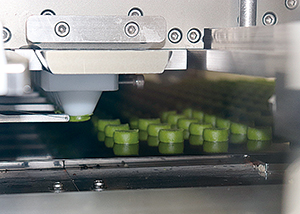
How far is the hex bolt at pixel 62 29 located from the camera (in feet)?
4.01

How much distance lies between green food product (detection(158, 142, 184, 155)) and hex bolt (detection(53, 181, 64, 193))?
556 millimetres

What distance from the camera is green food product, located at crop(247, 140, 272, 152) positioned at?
175 centimetres

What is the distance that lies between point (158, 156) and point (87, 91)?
0.38 metres

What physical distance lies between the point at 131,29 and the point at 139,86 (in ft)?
1.03

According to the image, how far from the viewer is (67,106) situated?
1.50 meters

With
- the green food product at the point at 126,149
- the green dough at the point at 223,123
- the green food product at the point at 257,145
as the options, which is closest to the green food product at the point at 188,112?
the green dough at the point at 223,123

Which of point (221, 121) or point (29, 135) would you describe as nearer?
point (29, 135)

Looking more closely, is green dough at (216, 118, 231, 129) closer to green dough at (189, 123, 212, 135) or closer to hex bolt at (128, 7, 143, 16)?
green dough at (189, 123, 212, 135)

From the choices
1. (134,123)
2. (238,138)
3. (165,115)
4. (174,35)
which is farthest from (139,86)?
(165,115)

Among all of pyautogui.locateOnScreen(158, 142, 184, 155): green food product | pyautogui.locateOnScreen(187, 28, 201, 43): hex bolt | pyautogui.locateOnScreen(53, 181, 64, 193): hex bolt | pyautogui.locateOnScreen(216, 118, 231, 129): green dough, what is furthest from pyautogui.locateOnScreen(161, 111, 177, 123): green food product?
pyautogui.locateOnScreen(53, 181, 64, 193): hex bolt

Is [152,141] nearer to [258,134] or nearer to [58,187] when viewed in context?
[258,134]

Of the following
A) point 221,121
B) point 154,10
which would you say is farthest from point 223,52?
point 221,121

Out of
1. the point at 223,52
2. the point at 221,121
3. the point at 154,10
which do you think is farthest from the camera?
the point at 221,121

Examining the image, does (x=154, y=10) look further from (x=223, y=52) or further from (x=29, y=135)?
(x=29, y=135)
